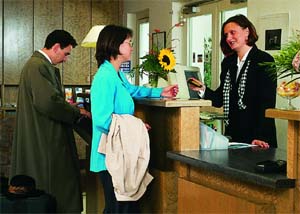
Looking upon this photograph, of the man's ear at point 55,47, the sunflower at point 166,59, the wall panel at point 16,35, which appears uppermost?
the wall panel at point 16,35

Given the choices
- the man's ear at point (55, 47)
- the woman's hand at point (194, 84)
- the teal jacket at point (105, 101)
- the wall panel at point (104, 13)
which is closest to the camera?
the teal jacket at point (105, 101)

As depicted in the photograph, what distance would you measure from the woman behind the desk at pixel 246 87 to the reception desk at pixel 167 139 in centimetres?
38

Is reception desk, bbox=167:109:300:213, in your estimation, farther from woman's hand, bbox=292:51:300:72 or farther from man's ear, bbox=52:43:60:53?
man's ear, bbox=52:43:60:53

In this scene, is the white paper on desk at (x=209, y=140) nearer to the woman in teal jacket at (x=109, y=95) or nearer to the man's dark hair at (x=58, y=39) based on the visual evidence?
the woman in teal jacket at (x=109, y=95)

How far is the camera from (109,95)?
7.81ft

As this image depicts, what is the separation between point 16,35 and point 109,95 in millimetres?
4726

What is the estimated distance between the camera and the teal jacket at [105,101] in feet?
7.80

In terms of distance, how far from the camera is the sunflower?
268 cm

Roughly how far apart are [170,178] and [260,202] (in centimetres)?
73

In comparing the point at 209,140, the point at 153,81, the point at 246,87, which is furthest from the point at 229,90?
the point at 209,140

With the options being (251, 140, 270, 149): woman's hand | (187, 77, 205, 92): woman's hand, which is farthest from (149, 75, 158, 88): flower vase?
(251, 140, 270, 149): woman's hand

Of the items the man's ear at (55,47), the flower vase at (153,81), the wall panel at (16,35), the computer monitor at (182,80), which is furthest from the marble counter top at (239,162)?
the wall panel at (16,35)

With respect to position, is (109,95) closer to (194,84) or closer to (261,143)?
(194,84)

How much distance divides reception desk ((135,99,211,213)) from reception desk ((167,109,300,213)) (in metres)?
0.07
